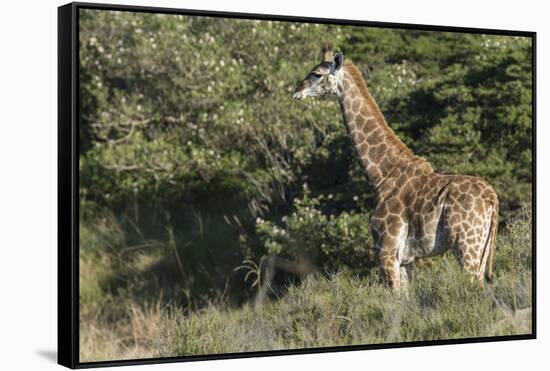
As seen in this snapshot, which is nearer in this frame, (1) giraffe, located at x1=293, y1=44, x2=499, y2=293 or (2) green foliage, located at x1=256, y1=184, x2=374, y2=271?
(1) giraffe, located at x1=293, y1=44, x2=499, y2=293

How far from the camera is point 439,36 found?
11.3m

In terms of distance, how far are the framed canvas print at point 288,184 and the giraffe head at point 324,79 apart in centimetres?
2

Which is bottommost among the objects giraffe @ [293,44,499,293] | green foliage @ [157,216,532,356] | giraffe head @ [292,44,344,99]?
green foliage @ [157,216,532,356]

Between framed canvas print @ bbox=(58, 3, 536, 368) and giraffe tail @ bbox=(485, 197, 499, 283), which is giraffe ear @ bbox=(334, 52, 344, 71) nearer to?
framed canvas print @ bbox=(58, 3, 536, 368)

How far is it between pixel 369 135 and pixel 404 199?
599 mm

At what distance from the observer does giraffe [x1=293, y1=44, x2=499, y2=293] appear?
943cm

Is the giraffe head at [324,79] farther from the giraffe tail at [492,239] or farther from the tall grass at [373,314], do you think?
the giraffe tail at [492,239]

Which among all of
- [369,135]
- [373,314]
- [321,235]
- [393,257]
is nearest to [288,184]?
[321,235]

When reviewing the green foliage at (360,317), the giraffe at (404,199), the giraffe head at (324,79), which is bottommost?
the green foliage at (360,317)

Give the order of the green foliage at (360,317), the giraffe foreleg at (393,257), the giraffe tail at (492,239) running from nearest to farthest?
the green foliage at (360,317) < the giraffe foreleg at (393,257) < the giraffe tail at (492,239)

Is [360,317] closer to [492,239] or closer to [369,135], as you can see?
[492,239]

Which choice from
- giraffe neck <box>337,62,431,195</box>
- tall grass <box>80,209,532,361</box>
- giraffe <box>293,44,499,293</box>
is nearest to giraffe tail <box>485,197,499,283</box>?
giraffe <box>293,44,499,293</box>

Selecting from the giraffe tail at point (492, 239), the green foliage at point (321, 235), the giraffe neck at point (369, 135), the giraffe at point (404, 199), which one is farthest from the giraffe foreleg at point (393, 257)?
the green foliage at point (321, 235)

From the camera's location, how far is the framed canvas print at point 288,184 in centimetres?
925
